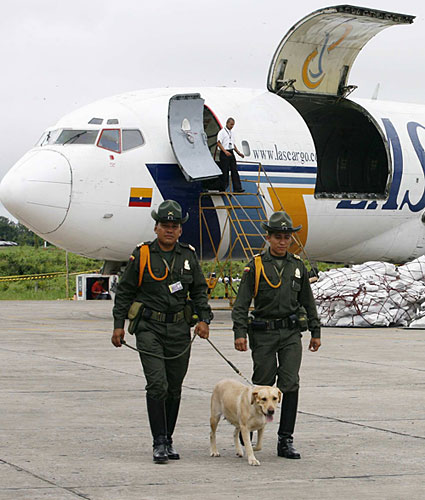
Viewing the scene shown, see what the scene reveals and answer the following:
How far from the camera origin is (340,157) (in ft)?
86.4

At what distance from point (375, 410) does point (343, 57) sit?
1535 centimetres

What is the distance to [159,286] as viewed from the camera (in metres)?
8.36

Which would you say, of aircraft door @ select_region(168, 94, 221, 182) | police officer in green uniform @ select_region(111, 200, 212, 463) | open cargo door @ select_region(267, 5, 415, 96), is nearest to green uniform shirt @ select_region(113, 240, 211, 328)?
police officer in green uniform @ select_region(111, 200, 212, 463)

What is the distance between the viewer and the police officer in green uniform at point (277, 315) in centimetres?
842

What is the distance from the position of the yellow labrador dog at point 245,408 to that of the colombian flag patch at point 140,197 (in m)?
12.2

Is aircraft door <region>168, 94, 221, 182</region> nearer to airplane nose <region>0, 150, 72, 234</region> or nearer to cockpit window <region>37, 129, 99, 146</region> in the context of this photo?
cockpit window <region>37, 129, 99, 146</region>

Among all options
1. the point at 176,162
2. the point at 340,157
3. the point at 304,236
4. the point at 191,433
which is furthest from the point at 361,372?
the point at 340,157

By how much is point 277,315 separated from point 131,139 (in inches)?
490

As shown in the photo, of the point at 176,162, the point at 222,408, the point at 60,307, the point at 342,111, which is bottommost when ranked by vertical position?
the point at 60,307

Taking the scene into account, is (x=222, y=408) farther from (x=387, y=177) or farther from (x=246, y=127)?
(x=387, y=177)

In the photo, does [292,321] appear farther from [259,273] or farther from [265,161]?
[265,161]

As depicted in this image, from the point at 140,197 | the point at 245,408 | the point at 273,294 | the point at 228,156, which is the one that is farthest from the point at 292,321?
the point at 228,156

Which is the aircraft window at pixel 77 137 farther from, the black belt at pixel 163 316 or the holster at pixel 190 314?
the black belt at pixel 163 316

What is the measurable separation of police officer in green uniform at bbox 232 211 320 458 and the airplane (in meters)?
11.4
